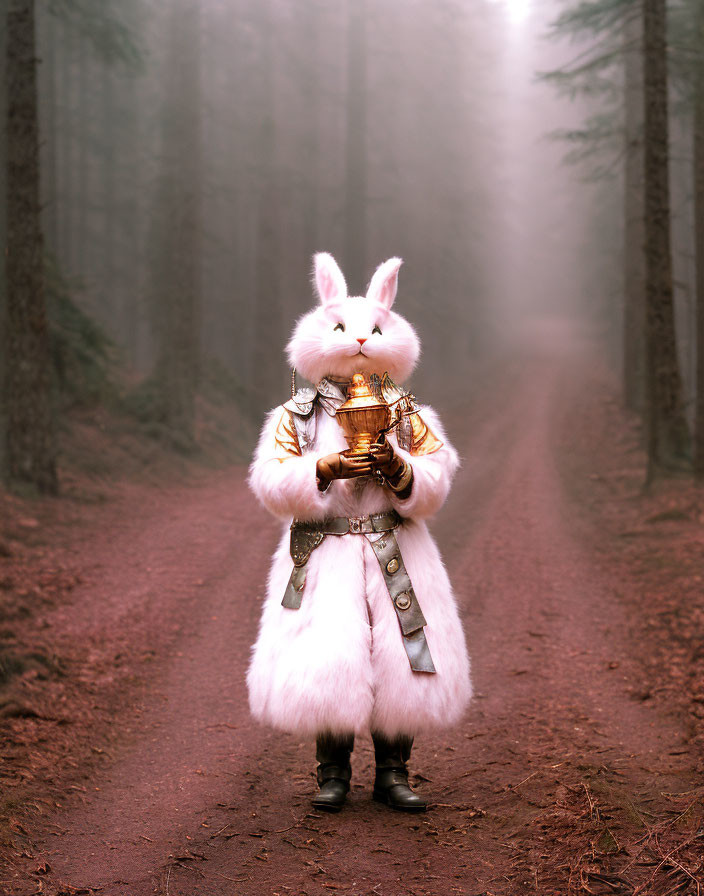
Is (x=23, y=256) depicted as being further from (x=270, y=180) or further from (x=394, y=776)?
(x=270, y=180)

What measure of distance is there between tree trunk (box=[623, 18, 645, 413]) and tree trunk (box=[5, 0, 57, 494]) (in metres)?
12.2

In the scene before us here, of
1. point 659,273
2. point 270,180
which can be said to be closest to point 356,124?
point 270,180

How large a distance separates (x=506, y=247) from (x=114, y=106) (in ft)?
118

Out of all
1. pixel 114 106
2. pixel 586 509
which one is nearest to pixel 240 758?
pixel 586 509

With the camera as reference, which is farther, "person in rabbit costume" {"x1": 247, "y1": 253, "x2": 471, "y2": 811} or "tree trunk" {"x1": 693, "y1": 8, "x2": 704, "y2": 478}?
"tree trunk" {"x1": 693, "y1": 8, "x2": 704, "y2": 478}

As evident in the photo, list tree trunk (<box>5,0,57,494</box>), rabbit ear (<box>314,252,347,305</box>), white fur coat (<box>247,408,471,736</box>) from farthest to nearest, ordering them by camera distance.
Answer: tree trunk (<box>5,0,57,494</box>) → rabbit ear (<box>314,252,347,305</box>) → white fur coat (<box>247,408,471,736</box>)

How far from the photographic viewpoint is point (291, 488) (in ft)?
13.2

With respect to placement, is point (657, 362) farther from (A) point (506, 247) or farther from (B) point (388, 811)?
(A) point (506, 247)

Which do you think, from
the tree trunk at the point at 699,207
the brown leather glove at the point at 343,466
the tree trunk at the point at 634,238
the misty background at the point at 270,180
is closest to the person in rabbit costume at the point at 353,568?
the brown leather glove at the point at 343,466

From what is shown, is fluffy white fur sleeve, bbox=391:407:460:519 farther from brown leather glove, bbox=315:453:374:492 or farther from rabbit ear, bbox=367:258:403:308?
rabbit ear, bbox=367:258:403:308

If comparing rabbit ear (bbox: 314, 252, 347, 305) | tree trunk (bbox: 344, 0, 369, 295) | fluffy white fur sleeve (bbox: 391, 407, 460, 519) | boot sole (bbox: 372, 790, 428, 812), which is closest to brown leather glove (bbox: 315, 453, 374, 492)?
fluffy white fur sleeve (bbox: 391, 407, 460, 519)

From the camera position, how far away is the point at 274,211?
840 inches

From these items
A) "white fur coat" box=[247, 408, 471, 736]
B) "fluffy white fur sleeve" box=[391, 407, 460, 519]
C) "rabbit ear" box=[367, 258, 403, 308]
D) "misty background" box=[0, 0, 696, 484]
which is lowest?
"white fur coat" box=[247, 408, 471, 736]

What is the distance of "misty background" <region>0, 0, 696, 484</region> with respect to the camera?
17.1m
